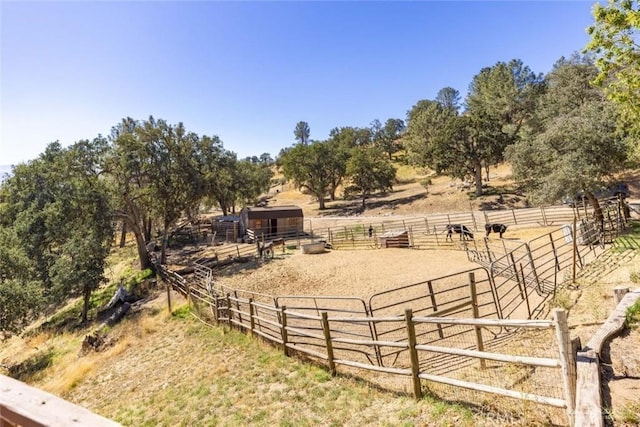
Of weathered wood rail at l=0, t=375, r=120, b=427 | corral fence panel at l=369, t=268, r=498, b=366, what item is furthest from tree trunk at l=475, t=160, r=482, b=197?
weathered wood rail at l=0, t=375, r=120, b=427

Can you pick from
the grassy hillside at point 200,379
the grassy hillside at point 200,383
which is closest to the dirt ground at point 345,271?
the grassy hillside at point 200,379

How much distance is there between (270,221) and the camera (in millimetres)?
35312

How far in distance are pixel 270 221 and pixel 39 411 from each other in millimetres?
34086

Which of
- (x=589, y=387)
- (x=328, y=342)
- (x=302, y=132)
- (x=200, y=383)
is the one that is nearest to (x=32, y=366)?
(x=200, y=383)

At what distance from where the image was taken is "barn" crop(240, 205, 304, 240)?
34.4 metres

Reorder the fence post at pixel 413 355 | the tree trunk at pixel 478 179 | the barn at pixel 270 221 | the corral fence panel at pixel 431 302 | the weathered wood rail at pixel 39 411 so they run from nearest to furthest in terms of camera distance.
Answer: the weathered wood rail at pixel 39 411
the fence post at pixel 413 355
the corral fence panel at pixel 431 302
the barn at pixel 270 221
the tree trunk at pixel 478 179

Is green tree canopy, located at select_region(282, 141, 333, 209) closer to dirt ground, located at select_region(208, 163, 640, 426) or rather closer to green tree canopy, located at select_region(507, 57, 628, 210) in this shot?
dirt ground, located at select_region(208, 163, 640, 426)

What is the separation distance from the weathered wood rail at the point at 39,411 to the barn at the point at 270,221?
31.9 m

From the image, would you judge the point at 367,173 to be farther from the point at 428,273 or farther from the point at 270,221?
the point at 428,273

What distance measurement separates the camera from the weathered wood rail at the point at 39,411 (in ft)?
4.58

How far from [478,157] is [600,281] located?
33.6 meters

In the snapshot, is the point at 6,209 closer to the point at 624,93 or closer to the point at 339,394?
the point at 339,394

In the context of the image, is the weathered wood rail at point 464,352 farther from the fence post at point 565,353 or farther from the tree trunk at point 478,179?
the tree trunk at point 478,179

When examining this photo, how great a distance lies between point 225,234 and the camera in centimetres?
3750
